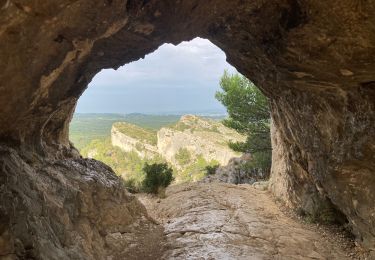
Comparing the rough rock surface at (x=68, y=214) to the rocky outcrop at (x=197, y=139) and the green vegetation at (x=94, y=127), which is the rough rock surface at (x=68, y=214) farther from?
the green vegetation at (x=94, y=127)

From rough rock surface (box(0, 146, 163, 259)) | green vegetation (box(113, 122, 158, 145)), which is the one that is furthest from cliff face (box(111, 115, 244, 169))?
rough rock surface (box(0, 146, 163, 259))

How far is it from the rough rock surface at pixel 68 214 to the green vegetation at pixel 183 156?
3710 centimetres

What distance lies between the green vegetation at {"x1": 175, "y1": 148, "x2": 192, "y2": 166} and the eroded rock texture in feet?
121

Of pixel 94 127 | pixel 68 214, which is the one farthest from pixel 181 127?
pixel 94 127

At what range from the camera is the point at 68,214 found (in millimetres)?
6000

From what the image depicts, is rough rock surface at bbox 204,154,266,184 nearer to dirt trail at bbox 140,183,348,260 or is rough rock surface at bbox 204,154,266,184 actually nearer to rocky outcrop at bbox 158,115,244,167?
dirt trail at bbox 140,183,348,260

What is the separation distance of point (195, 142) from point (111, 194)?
1473 inches

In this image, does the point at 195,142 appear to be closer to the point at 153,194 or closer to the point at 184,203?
the point at 153,194

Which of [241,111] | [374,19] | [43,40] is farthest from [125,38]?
[241,111]

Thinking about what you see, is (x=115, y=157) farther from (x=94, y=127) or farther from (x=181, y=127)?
(x=94, y=127)

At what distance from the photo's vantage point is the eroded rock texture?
14.5ft

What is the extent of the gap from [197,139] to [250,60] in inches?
1444

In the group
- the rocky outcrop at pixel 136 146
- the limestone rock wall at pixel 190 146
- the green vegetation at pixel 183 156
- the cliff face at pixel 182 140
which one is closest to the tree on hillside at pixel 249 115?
the cliff face at pixel 182 140

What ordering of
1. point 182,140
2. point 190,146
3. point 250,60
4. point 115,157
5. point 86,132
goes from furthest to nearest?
point 86,132
point 115,157
point 182,140
point 190,146
point 250,60
